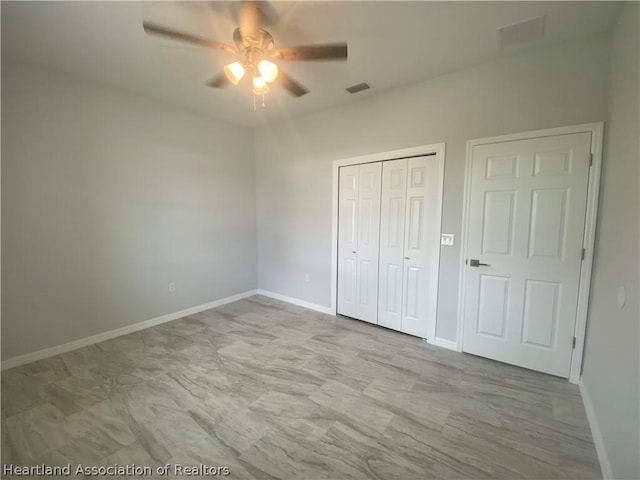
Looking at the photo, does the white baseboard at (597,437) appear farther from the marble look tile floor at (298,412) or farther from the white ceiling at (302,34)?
the white ceiling at (302,34)

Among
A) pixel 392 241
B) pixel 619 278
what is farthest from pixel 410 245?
pixel 619 278

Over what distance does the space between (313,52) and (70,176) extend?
2.78 m

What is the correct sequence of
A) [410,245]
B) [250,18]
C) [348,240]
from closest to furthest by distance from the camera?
[250,18] → [410,245] → [348,240]

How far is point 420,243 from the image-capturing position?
301 centimetres

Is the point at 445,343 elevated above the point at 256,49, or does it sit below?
below

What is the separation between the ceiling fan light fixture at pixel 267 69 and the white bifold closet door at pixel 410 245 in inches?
68.7

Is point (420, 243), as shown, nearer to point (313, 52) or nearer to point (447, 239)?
point (447, 239)

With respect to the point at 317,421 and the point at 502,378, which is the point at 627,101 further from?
the point at 317,421

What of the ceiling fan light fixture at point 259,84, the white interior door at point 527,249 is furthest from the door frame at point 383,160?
the ceiling fan light fixture at point 259,84

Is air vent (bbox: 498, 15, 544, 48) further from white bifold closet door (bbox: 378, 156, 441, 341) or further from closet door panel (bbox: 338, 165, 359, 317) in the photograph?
closet door panel (bbox: 338, 165, 359, 317)

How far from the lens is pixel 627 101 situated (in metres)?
Answer: 1.66

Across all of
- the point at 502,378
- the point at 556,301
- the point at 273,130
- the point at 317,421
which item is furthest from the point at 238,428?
the point at 273,130

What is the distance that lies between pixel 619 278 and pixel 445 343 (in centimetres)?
163

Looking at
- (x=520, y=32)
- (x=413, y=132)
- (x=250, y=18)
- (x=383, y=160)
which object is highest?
(x=520, y=32)
